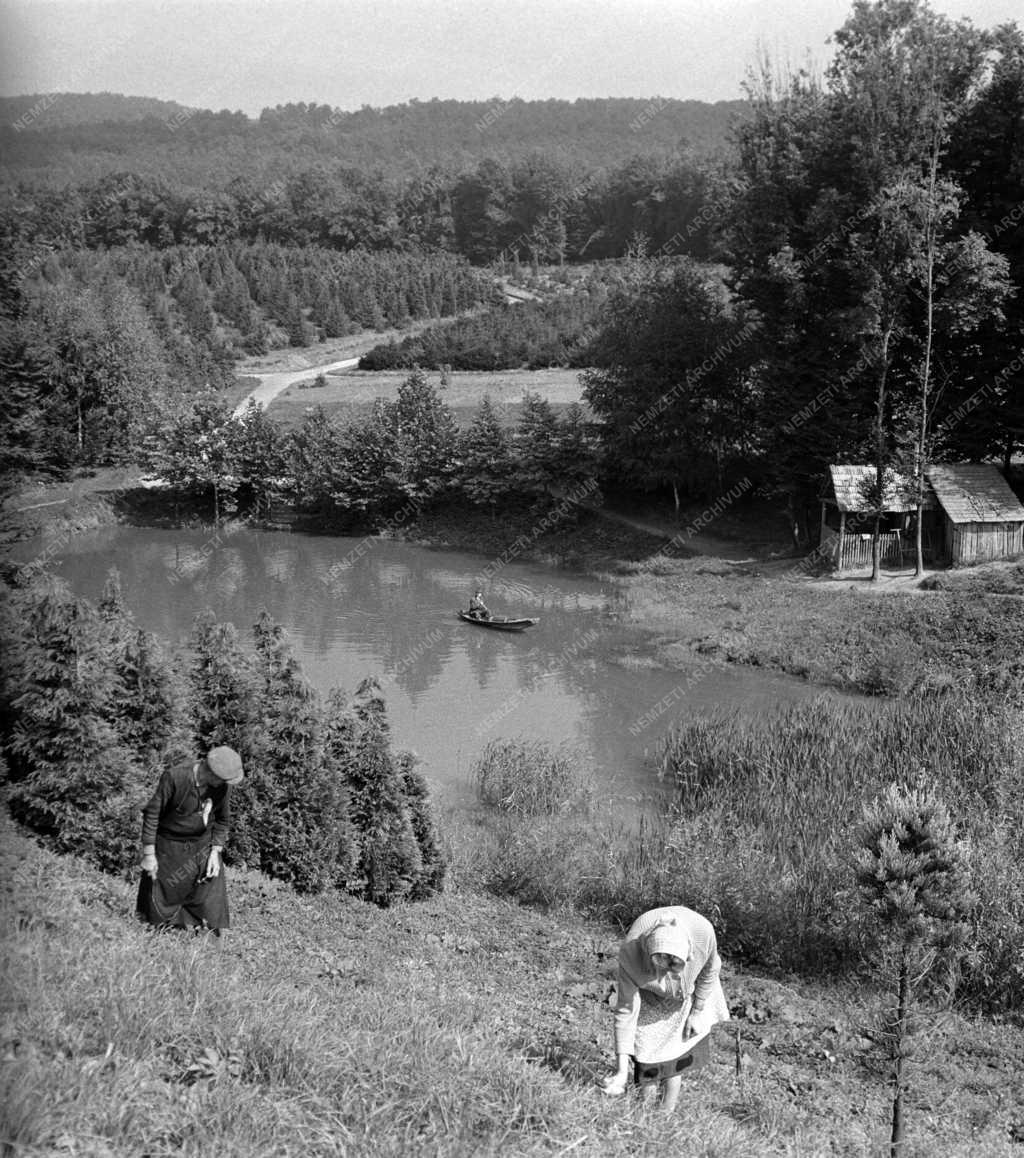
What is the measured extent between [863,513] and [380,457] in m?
15.9

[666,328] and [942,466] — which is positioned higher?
[666,328]

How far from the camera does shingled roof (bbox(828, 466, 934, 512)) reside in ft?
96.4

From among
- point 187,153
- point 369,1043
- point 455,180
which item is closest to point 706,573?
point 369,1043

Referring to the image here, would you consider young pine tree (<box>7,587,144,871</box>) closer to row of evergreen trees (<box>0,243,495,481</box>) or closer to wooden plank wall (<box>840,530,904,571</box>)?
row of evergreen trees (<box>0,243,495,481</box>)

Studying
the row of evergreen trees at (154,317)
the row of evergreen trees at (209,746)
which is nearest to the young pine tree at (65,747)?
the row of evergreen trees at (209,746)

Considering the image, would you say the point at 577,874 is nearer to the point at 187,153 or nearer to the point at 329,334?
the point at 329,334

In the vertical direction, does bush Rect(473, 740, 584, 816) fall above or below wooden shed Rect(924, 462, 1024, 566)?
below

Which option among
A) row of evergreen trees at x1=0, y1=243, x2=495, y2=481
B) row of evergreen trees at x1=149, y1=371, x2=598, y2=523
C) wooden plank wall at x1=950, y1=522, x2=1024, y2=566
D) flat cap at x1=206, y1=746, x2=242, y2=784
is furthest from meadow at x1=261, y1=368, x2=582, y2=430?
flat cap at x1=206, y1=746, x2=242, y2=784

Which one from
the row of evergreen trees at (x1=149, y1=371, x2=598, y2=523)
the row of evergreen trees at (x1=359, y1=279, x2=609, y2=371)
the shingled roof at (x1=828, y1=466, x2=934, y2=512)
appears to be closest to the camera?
the shingled roof at (x1=828, y1=466, x2=934, y2=512)

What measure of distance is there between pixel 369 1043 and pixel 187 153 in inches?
5966

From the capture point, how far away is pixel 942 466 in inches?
1206

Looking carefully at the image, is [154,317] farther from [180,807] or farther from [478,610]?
[180,807]

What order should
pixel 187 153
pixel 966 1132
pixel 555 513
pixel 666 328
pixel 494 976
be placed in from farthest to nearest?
pixel 187 153 → pixel 555 513 → pixel 666 328 → pixel 494 976 → pixel 966 1132

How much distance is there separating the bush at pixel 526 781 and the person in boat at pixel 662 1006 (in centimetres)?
925
